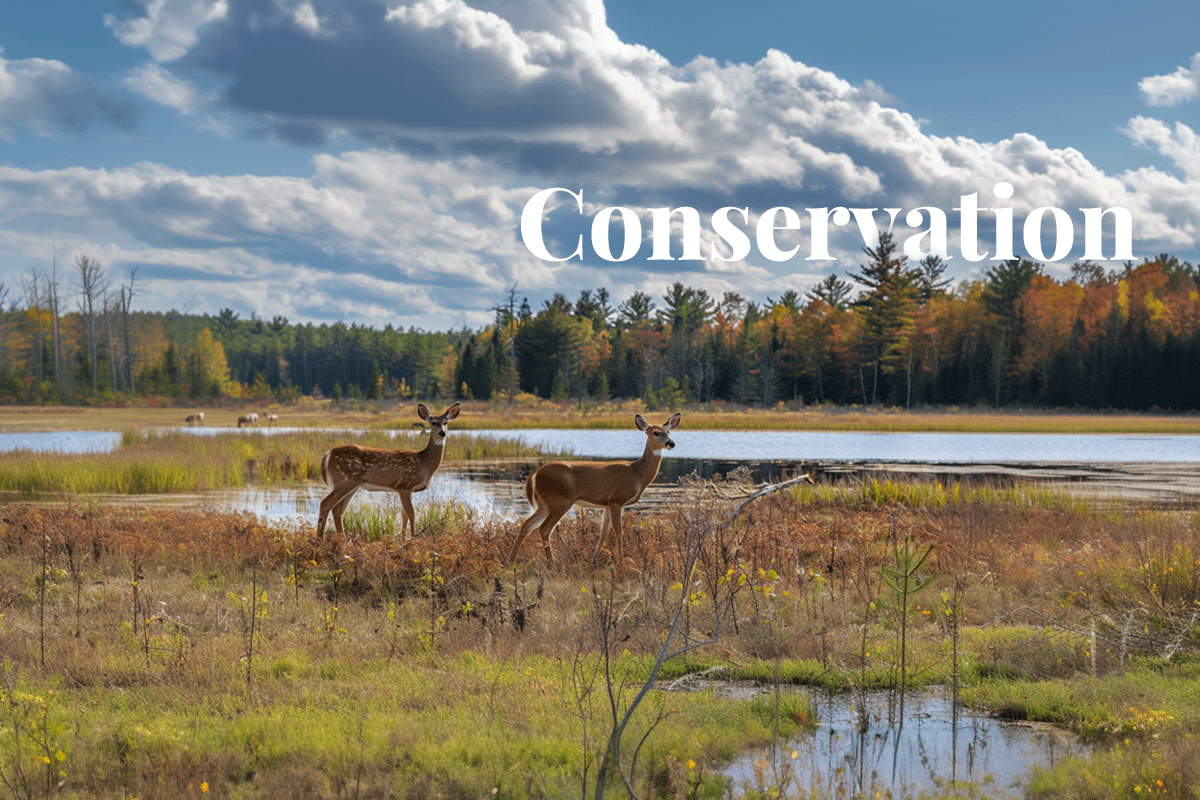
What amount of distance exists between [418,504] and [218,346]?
118 m

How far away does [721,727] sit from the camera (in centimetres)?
593

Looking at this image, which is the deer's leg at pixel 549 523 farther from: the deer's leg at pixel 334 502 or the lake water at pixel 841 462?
the lake water at pixel 841 462

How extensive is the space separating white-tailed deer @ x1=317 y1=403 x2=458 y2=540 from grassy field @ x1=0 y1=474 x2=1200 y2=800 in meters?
0.86

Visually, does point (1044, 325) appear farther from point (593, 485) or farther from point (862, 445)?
point (593, 485)

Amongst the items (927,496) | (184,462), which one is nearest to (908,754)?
(927,496)

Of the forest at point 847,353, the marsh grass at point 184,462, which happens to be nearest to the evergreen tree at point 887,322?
the forest at point 847,353

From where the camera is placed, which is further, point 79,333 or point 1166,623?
point 79,333

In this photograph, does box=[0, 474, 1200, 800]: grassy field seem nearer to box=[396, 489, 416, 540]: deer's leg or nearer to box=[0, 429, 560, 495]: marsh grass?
box=[396, 489, 416, 540]: deer's leg

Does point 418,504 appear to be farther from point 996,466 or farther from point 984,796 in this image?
point 996,466

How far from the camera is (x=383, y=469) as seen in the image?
12.5m

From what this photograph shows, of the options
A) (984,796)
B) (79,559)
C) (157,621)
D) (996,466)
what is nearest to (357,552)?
(157,621)

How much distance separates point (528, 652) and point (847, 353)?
8441cm

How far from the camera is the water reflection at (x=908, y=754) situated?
5.16 m

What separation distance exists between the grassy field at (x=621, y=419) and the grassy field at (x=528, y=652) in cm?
3822
